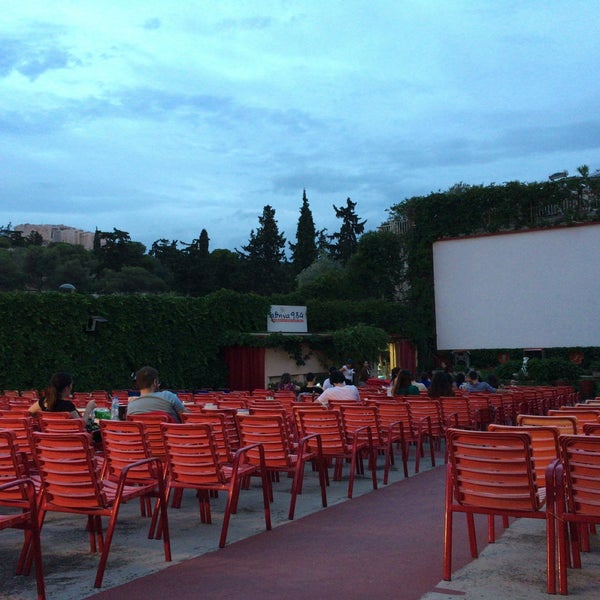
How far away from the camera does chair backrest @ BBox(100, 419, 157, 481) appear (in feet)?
16.5

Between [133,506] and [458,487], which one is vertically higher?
[458,487]

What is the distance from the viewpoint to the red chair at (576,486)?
3.61 metres

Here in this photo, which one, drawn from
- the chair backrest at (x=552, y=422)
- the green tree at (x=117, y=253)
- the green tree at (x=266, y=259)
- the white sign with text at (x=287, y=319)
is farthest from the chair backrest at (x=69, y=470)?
the green tree at (x=117, y=253)

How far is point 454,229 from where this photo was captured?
1256 inches

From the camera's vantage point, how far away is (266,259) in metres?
63.1

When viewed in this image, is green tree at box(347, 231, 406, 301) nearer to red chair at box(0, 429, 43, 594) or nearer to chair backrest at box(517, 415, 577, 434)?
chair backrest at box(517, 415, 577, 434)

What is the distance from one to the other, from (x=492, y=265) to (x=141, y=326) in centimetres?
1328

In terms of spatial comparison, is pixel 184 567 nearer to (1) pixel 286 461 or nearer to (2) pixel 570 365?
(1) pixel 286 461

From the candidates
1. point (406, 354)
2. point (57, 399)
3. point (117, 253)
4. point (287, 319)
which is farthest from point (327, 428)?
point (117, 253)

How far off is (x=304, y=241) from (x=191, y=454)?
5560 centimetres

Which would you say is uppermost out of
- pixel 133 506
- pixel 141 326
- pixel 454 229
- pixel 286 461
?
pixel 454 229

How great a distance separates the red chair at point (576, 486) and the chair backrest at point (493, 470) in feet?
0.59

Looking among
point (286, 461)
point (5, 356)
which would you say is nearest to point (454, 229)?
point (5, 356)

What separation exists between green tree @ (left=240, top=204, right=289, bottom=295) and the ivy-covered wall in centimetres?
A: 3271
